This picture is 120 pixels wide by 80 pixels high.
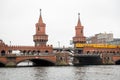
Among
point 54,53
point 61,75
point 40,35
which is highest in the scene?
point 40,35

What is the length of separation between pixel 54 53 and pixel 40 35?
63.9ft

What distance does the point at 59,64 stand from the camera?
132 meters

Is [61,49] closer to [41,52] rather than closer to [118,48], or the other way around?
[41,52]

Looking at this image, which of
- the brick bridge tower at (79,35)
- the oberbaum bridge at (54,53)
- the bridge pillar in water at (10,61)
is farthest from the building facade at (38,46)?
the brick bridge tower at (79,35)

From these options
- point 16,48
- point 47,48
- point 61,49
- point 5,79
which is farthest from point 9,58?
point 5,79

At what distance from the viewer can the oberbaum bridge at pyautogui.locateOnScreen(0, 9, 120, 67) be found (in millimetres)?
125062

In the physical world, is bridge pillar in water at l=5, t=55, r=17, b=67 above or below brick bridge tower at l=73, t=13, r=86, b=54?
below

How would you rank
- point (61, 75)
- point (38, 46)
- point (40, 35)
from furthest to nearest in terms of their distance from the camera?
point (40, 35) < point (38, 46) < point (61, 75)

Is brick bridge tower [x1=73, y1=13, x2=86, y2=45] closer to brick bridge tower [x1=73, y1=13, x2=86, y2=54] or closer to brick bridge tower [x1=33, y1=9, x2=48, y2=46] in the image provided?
brick bridge tower [x1=73, y1=13, x2=86, y2=54]

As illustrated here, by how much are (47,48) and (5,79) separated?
7456cm

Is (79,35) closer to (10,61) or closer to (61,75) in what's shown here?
(10,61)

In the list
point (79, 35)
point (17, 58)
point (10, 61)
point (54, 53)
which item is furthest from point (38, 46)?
point (79, 35)

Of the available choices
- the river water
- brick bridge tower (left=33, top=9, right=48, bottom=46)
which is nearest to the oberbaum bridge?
brick bridge tower (left=33, top=9, right=48, bottom=46)

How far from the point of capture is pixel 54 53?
133 m
